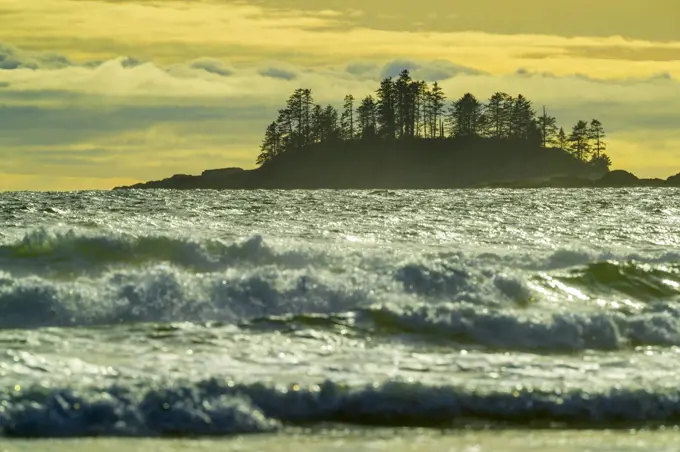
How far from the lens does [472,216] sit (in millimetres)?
37812

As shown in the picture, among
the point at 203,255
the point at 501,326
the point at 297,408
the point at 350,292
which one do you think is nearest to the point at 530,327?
the point at 501,326

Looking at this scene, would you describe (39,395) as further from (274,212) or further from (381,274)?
(274,212)

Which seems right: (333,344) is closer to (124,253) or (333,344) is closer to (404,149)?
(124,253)

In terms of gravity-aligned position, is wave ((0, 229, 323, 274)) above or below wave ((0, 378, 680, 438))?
above

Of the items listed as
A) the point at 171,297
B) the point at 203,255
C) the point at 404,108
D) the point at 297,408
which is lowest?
the point at 297,408

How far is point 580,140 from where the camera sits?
6481 inches

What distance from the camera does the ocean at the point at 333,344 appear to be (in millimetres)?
9812

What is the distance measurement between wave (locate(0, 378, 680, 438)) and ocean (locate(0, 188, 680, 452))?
21mm

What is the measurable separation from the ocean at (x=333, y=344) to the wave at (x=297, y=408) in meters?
0.02

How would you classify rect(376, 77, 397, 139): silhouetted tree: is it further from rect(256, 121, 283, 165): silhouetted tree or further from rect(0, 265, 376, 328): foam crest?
rect(0, 265, 376, 328): foam crest

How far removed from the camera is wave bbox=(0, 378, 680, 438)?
32.0 ft

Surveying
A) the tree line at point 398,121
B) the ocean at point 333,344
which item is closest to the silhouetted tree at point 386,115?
the tree line at point 398,121

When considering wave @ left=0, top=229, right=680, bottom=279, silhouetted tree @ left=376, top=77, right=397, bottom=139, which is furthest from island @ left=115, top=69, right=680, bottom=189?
wave @ left=0, top=229, right=680, bottom=279

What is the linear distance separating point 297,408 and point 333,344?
318cm
